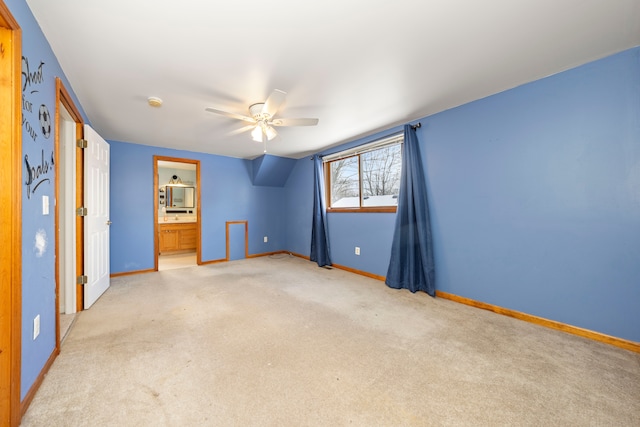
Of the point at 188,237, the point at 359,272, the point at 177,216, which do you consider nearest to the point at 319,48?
the point at 359,272

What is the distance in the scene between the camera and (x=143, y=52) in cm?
176

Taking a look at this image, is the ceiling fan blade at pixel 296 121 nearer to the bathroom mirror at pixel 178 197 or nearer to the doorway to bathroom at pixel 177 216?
the doorway to bathroom at pixel 177 216

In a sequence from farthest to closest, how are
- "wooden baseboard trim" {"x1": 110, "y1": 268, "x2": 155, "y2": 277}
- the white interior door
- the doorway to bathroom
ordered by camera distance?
the doorway to bathroom, "wooden baseboard trim" {"x1": 110, "y1": 268, "x2": 155, "y2": 277}, the white interior door

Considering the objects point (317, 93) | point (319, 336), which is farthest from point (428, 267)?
point (317, 93)

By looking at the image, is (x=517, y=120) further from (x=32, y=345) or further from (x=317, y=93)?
(x=32, y=345)

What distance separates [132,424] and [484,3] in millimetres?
2892

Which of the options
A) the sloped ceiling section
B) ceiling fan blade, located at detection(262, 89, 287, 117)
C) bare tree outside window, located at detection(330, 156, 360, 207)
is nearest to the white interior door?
ceiling fan blade, located at detection(262, 89, 287, 117)

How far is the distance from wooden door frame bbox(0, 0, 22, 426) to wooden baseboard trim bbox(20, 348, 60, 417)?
0.07 m

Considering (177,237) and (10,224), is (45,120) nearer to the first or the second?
(10,224)

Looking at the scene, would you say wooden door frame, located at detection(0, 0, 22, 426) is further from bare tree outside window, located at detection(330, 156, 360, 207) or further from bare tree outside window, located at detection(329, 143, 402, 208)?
bare tree outside window, located at detection(330, 156, 360, 207)

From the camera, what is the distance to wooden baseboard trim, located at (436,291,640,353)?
1.84 meters

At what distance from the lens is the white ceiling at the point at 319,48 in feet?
4.65

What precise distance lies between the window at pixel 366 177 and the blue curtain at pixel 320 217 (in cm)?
15

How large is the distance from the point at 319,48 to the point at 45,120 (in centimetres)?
187
